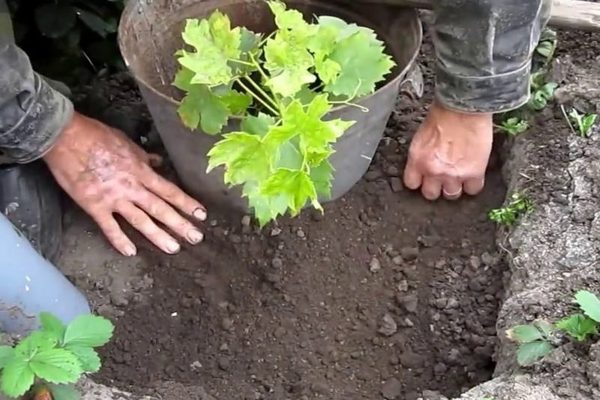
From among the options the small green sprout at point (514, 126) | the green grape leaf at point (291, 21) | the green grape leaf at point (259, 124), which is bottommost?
the small green sprout at point (514, 126)

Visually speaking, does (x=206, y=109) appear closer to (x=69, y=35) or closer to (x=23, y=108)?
(x=23, y=108)

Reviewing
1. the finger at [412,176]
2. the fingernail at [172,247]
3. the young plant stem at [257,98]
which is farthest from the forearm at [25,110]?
A: the finger at [412,176]

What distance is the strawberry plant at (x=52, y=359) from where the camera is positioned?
130 centimetres

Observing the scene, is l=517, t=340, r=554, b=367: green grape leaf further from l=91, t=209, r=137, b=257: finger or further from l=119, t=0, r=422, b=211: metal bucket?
l=91, t=209, r=137, b=257: finger

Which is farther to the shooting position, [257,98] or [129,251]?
[129,251]

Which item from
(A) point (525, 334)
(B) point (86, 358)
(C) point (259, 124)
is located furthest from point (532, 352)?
(B) point (86, 358)

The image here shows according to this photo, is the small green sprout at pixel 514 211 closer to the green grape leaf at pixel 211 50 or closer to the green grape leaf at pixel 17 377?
the green grape leaf at pixel 211 50

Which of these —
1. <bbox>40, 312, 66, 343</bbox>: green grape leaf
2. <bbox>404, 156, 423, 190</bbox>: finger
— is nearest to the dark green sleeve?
<bbox>40, 312, 66, 343</bbox>: green grape leaf

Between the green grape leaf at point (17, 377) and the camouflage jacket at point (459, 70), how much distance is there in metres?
0.58

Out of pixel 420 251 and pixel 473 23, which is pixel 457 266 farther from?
pixel 473 23

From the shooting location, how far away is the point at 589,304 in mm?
1451

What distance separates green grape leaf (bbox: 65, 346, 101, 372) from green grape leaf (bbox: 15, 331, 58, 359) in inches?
1.1

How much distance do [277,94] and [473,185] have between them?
0.48 m

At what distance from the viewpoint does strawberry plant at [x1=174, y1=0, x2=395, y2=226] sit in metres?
1.46
